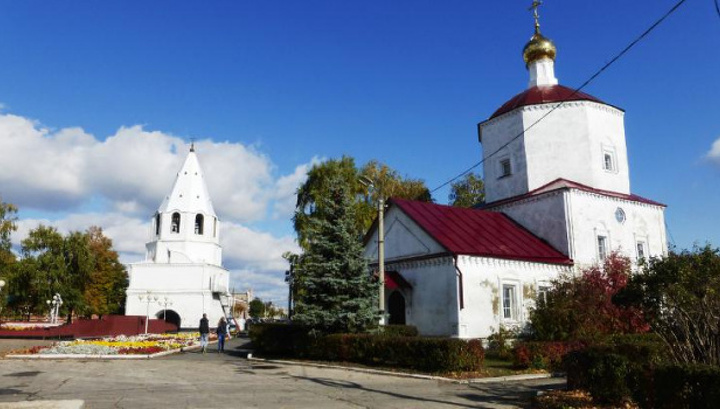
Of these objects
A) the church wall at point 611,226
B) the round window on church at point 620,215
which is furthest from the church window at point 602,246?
the round window on church at point 620,215

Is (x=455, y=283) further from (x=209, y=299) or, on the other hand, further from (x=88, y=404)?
(x=209, y=299)

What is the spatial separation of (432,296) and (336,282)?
5.20 m

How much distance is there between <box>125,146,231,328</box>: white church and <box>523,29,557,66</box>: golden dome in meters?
35.5

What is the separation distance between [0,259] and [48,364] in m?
30.4

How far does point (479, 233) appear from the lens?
24125 millimetres

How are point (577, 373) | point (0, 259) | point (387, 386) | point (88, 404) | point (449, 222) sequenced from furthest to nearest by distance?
point (0, 259) < point (449, 222) < point (387, 386) < point (577, 373) < point (88, 404)

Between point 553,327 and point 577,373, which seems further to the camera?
point 553,327

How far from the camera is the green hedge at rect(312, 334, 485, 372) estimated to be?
48.9 ft

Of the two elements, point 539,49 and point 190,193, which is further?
point 190,193

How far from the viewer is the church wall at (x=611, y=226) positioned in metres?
25.5

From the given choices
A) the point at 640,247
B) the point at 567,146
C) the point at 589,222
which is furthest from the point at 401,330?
the point at 640,247

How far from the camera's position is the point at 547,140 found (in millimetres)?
28047

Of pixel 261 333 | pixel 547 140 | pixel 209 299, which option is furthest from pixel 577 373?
pixel 209 299

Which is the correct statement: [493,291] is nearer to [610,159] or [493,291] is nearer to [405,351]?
[405,351]
